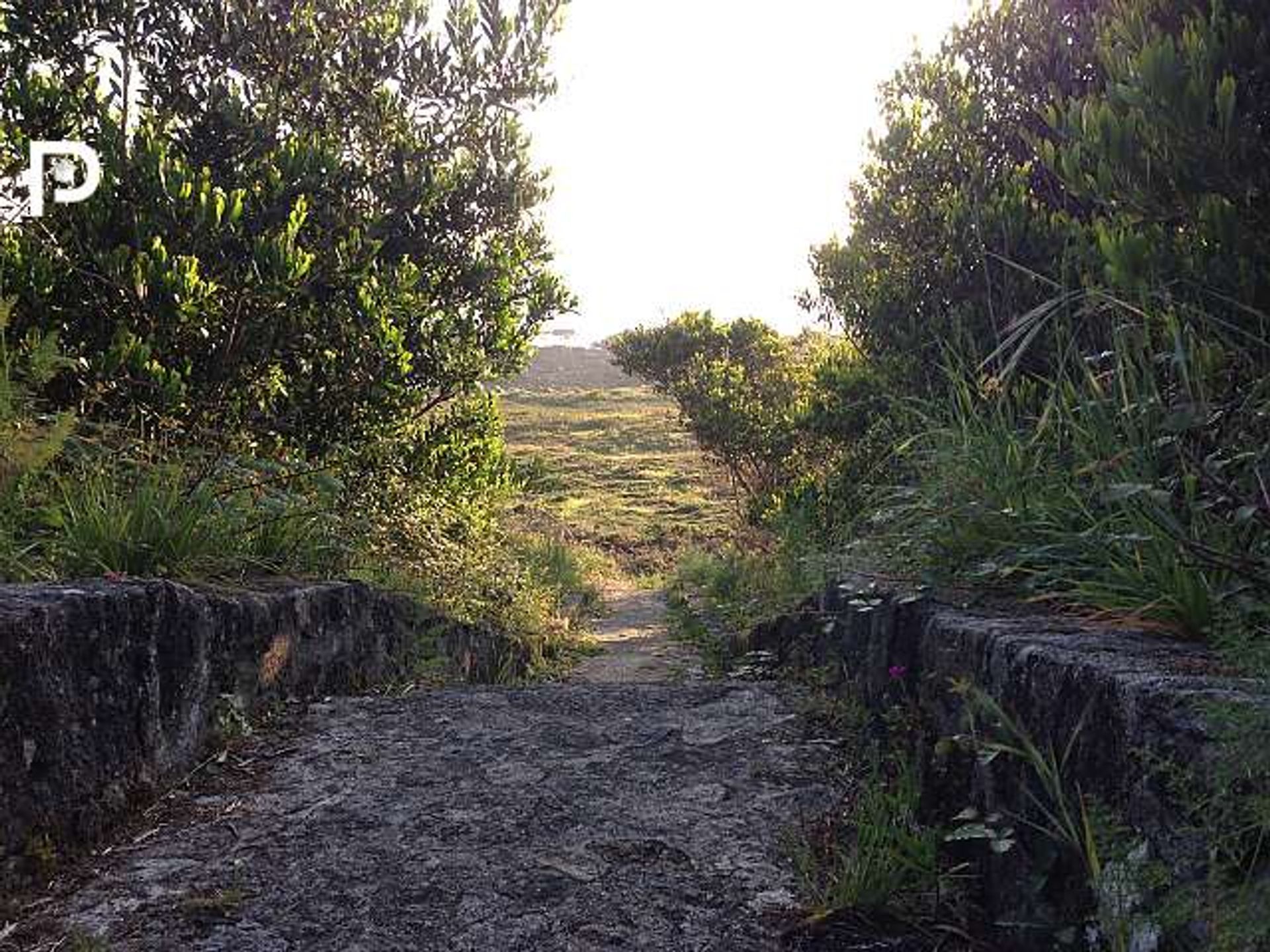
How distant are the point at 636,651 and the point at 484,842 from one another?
7.30 m

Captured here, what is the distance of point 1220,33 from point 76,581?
3.58 meters

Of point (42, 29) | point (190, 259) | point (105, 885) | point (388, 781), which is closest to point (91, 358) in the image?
point (190, 259)

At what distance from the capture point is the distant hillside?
54156 millimetres

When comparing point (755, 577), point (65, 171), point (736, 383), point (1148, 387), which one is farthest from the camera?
point (736, 383)

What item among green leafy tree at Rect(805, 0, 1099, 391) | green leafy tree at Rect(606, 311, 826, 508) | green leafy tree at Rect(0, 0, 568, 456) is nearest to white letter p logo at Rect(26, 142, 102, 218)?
green leafy tree at Rect(0, 0, 568, 456)

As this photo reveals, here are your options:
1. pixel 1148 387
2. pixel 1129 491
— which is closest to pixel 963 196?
pixel 1148 387

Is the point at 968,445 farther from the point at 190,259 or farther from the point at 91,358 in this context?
the point at 91,358

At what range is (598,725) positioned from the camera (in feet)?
12.4

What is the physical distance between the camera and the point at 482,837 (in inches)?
107

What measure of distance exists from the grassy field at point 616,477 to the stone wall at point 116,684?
5.60 meters

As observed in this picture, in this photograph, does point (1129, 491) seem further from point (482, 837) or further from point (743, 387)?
point (743, 387)

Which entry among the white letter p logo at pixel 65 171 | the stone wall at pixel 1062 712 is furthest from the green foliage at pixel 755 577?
the white letter p logo at pixel 65 171

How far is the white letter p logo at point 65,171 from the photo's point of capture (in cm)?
535

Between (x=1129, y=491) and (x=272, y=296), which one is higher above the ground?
(x=272, y=296)
